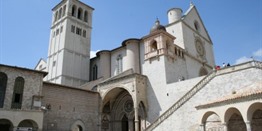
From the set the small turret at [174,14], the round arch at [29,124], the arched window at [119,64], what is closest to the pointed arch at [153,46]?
the arched window at [119,64]

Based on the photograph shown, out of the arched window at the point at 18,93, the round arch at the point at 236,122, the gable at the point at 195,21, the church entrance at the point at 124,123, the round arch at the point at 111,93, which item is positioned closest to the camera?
the round arch at the point at 236,122

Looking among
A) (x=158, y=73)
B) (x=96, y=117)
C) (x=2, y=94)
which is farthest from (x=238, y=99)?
(x=2, y=94)

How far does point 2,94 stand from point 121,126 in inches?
478

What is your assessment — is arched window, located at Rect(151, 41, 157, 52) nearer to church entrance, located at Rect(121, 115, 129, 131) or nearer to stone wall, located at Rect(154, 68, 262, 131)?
church entrance, located at Rect(121, 115, 129, 131)

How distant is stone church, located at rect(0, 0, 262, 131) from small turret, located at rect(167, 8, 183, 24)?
12cm

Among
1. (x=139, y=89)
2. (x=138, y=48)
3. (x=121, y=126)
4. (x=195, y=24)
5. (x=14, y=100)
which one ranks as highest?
(x=195, y=24)

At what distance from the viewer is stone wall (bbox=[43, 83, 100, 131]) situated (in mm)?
19656

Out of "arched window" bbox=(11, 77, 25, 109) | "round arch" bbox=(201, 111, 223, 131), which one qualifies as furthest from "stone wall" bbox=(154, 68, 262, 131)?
"arched window" bbox=(11, 77, 25, 109)

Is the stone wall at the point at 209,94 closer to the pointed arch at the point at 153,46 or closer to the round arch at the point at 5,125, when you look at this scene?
the pointed arch at the point at 153,46

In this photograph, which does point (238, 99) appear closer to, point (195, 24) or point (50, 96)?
point (50, 96)

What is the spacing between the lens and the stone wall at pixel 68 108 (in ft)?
64.5

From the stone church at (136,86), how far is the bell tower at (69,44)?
0.13 meters

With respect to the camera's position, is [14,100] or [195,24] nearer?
[14,100]

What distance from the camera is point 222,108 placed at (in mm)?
13695
